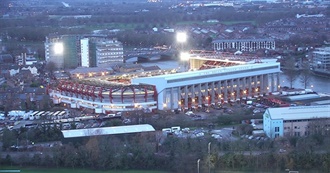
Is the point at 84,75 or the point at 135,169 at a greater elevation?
the point at 84,75

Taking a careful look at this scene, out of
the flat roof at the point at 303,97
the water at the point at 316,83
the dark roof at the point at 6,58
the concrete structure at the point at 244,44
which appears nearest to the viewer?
the flat roof at the point at 303,97

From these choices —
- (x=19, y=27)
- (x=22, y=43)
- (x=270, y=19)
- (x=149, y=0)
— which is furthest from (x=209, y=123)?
(x=149, y=0)

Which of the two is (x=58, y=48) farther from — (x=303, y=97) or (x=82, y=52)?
(x=303, y=97)

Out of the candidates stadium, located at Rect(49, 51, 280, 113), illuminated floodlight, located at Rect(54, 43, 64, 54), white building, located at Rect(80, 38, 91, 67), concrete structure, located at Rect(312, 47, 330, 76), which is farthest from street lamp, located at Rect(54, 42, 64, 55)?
concrete structure, located at Rect(312, 47, 330, 76)

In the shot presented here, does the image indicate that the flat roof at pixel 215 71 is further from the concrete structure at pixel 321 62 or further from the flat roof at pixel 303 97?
the concrete structure at pixel 321 62

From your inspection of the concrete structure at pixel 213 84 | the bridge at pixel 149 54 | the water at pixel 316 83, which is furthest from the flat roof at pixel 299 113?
the bridge at pixel 149 54

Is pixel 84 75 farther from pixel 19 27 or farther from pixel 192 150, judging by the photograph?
pixel 19 27
